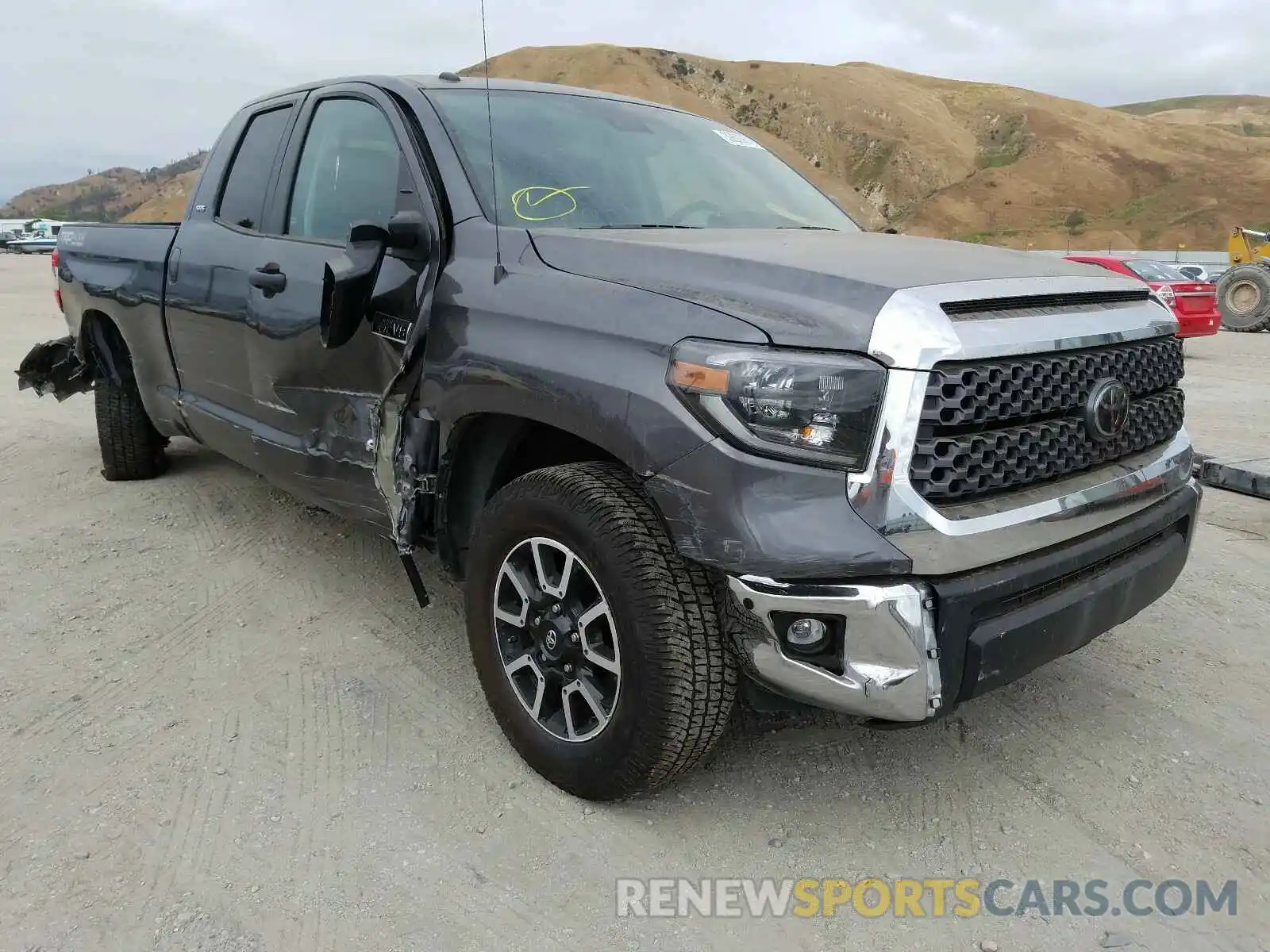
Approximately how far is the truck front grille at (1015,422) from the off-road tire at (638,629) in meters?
0.61

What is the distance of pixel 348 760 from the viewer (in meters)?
2.79

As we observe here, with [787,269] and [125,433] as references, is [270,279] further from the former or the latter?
[125,433]

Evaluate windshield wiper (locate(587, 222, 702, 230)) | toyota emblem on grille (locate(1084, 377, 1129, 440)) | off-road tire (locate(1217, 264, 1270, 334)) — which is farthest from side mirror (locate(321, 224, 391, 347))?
off-road tire (locate(1217, 264, 1270, 334))

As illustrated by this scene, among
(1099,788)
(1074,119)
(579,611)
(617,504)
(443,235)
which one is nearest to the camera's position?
(617,504)

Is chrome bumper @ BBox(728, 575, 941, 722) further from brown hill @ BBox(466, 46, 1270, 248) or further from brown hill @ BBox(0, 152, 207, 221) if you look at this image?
brown hill @ BBox(0, 152, 207, 221)

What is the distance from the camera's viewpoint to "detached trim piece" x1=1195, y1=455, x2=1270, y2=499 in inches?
202

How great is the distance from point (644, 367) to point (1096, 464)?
3.91 ft

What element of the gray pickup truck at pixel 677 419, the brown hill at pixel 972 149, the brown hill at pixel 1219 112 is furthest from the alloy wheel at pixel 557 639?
the brown hill at pixel 1219 112

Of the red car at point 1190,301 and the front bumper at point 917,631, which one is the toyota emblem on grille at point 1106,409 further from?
the red car at point 1190,301

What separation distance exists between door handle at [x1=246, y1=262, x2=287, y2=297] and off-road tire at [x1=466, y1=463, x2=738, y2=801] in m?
1.40

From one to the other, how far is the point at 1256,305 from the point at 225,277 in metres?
15.7

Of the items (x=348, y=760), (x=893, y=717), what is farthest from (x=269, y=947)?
(x=893, y=717)

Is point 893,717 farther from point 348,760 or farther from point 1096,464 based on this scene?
point 348,760

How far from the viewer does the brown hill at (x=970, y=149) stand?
57.3 meters
